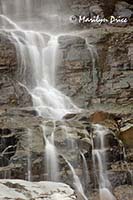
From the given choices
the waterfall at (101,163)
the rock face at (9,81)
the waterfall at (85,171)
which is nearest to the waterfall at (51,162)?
the waterfall at (85,171)

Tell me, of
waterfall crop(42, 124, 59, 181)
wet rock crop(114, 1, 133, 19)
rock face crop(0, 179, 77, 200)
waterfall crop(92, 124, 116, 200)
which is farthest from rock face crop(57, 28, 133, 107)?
rock face crop(0, 179, 77, 200)

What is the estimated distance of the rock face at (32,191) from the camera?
13.1 ft

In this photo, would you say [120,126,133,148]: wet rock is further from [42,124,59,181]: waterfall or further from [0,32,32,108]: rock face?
[0,32,32,108]: rock face

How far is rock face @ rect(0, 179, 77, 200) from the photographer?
13.1 feet

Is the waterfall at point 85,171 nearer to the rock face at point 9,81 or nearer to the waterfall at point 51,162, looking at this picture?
the waterfall at point 51,162

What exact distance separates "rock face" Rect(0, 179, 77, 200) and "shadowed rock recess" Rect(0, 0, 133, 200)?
11 mm

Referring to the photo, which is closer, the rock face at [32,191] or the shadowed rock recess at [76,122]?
the rock face at [32,191]

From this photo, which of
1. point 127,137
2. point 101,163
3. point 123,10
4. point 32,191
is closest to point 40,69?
point 127,137

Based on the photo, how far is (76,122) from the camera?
890 cm

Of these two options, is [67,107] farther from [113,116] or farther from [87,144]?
[87,144]

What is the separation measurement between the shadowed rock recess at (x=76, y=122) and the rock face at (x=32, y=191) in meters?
0.01

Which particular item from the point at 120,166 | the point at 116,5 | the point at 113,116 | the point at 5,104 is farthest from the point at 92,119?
the point at 116,5

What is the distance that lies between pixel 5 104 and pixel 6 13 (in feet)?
20.7

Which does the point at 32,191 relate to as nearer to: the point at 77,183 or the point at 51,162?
the point at 51,162
